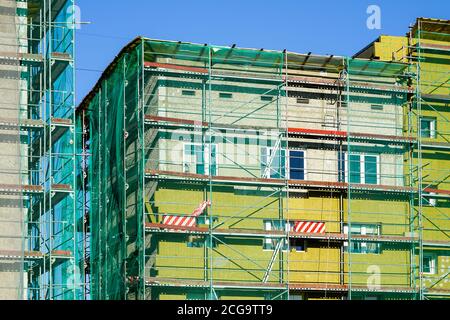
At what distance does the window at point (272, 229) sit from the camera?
3956 centimetres

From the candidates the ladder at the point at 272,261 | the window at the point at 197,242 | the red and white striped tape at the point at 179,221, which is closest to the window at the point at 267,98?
the ladder at the point at 272,261

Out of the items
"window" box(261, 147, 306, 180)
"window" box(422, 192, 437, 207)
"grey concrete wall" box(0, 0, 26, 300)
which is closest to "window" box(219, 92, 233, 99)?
"window" box(261, 147, 306, 180)

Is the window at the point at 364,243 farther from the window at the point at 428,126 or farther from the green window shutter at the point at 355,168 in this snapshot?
the window at the point at 428,126

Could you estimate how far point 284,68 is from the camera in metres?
41.3

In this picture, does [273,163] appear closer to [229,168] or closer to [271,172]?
[271,172]

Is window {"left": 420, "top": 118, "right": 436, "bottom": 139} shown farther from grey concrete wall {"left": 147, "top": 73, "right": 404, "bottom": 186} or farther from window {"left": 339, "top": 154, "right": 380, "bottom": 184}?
window {"left": 339, "top": 154, "right": 380, "bottom": 184}

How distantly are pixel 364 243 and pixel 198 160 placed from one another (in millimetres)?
7056

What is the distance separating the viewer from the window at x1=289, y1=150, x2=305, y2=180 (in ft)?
136

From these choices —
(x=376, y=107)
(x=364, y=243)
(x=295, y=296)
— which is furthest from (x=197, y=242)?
(x=376, y=107)

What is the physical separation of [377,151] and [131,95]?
940 cm

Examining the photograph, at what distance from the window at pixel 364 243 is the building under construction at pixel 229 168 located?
51 millimetres

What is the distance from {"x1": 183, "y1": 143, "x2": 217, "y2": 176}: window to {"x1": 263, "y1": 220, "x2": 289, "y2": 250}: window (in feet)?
9.03
